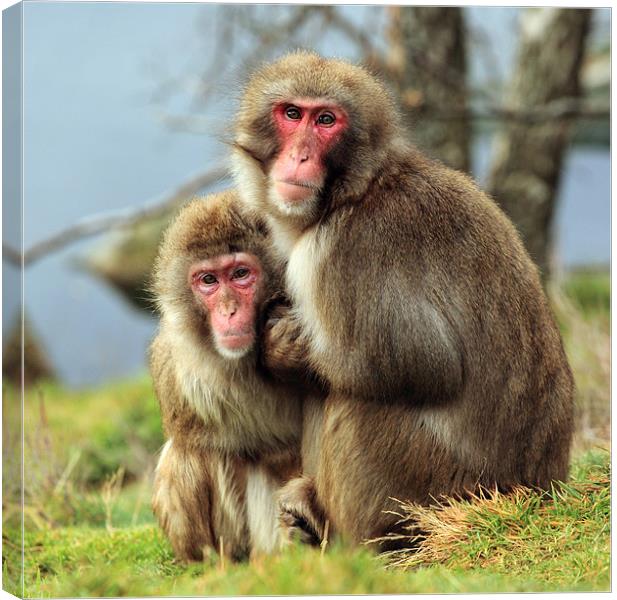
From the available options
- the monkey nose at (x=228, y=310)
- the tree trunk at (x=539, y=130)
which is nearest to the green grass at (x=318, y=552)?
the monkey nose at (x=228, y=310)

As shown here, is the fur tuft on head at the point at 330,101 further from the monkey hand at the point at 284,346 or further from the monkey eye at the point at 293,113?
the monkey hand at the point at 284,346

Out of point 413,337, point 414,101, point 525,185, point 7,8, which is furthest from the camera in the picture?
point 525,185

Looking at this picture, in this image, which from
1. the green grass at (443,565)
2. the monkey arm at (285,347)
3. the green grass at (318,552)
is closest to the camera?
the green grass at (443,565)

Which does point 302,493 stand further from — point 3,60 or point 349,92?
point 3,60

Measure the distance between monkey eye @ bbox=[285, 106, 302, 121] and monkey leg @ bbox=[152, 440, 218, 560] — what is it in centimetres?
204

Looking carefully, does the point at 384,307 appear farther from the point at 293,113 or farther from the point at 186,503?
the point at 186,503

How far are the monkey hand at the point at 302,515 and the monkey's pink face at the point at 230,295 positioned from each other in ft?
2.97

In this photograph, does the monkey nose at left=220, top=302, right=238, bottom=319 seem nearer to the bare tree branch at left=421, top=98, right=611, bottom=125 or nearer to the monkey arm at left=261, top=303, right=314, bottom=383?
the monkey arm at left=261, top=303, right=314, bottom=383

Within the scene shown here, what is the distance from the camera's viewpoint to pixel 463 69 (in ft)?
39.1

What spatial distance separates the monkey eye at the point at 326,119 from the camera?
5.56 metres

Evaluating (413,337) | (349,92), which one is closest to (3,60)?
(349,92)

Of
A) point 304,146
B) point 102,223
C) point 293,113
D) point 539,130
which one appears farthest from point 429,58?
point 304,146

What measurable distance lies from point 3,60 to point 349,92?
1868 mm

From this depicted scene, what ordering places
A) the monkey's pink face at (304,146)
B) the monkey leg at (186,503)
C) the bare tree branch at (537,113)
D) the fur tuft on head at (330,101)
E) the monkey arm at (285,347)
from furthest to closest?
the bare tree branch at (537,113) < the monkey leg at (186,503) < the monkey arm at (285,347) < the fur tuft on head at (330,101) < the monkey's pink face at (304,146)
